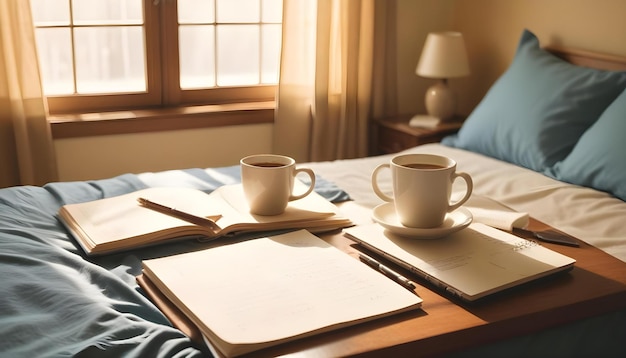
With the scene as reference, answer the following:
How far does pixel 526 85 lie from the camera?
2553 mm

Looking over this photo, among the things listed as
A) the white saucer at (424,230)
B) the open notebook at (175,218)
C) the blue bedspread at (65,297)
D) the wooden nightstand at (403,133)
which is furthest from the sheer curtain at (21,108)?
the white saucer at (424,230)

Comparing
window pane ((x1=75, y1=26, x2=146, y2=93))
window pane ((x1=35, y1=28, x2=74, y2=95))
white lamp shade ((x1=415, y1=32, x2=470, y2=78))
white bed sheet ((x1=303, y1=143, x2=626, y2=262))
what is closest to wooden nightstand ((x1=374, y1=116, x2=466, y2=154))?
white lamp shade ((x1=415, y1=32, x2=470, y2=78))

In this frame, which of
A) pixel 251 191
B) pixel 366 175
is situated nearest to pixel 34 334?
pixel 251 191

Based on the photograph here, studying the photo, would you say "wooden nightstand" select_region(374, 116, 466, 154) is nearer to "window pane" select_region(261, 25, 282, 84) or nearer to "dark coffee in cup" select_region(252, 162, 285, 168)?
"window pane" select_region(261, 25, 282, 84)

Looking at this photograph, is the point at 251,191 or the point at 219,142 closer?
the point at 251,191

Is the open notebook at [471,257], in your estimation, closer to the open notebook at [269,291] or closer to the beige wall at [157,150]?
the open notebook at [269,291]

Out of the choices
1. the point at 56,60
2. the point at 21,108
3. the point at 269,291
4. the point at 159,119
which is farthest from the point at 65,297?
the point at 56,60

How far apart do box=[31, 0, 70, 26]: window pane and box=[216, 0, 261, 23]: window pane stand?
2.12ft

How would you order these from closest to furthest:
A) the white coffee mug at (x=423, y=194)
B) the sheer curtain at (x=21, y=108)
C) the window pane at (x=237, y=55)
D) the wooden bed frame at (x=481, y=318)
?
the wooden bed frame at (x=481, y=318), the white coffee mug at (x=423, y=194), the sheer curtain at (x=21, y=108), the window pane at (x=237, y=55)

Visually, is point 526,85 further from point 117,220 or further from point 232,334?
point 232,334

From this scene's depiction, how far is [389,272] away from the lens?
1.27 metres

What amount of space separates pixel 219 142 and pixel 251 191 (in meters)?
1.74

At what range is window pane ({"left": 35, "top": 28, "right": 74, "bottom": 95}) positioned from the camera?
2951 mm

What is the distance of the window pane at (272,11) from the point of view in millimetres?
3303
